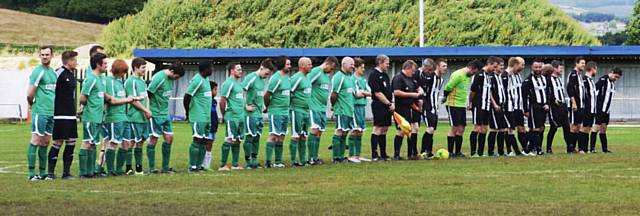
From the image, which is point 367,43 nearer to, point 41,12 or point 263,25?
point 263,25

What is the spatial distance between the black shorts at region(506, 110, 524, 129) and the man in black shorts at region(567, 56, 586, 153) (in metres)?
1.16

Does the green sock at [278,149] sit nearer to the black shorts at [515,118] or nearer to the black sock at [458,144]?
the black sock at [458,144]

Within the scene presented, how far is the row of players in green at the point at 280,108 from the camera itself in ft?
67.0

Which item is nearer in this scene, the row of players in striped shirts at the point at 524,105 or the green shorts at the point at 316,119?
the green shorts at the point at 316,119

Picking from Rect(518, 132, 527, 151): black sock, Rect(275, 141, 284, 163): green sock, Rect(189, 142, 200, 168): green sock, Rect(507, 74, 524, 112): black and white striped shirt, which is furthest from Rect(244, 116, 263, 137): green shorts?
Rect(518, 132, 527, 151): black sock

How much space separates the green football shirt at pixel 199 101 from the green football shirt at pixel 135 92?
0.94m

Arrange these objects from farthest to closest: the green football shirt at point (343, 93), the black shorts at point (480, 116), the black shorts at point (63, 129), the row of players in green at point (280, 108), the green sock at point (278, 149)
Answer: the black shorts at point (480, 116) < the green football shirt at point (343, 93) < the green sock at point (278, 149) < the row of players in green at point (280, 108) < the black shorts at point (63, 129)

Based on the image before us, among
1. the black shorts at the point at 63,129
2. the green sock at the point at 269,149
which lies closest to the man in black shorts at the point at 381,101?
the green sock at the point at 269,149

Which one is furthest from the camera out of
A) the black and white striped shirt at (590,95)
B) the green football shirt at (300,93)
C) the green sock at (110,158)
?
the black and white striped shirt at (590,95)

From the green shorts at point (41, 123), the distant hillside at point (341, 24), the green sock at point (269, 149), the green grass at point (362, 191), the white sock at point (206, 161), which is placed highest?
the distant hillside at point (341, 24)

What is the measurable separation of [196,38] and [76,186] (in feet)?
186

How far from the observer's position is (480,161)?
881 inches

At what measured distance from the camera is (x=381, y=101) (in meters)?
23.0

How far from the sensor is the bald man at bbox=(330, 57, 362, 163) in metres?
22.7
